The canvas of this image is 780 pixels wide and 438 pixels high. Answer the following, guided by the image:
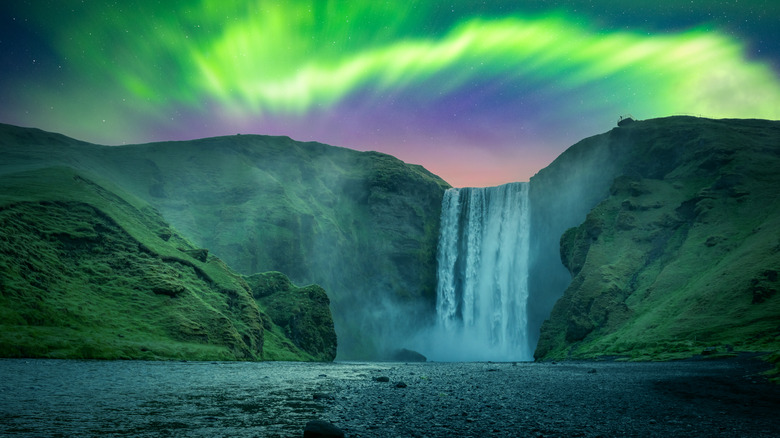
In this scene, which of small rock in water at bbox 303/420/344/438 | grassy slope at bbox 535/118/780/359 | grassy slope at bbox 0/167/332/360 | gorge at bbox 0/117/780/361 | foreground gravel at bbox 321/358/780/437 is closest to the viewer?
small rock in water at bbox 303/420/344/438

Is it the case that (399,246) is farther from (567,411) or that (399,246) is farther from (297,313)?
(567,411)

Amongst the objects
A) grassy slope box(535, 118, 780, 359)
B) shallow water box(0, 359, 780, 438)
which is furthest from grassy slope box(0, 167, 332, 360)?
grassy slope box(535, 118, 780, 359)

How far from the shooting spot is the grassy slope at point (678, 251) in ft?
160

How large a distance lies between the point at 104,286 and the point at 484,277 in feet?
273

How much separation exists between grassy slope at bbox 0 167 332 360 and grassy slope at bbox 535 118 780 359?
159 feet

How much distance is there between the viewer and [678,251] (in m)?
Answer: 68.3

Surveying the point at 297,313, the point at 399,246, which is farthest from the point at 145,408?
the point at 399,246

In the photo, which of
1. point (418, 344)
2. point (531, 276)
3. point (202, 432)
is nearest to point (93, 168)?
point (418, 344)

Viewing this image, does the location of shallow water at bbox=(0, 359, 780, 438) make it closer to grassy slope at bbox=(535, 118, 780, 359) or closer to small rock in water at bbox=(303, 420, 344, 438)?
small rock in water at bbox=(303, 420, 344, 438)

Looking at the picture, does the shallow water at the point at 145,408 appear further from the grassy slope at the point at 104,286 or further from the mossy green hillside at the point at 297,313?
the mossy green hillside at the point at 297,313

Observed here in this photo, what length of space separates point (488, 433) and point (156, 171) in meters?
132

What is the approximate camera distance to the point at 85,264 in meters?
53.7

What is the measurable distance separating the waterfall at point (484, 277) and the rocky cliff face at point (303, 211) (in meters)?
10.5

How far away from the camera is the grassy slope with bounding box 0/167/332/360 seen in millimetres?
40594
